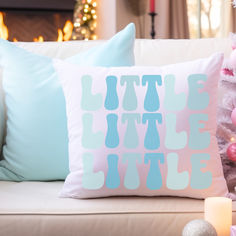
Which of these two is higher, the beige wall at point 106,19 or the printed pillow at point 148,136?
the beige wall at point 106,19

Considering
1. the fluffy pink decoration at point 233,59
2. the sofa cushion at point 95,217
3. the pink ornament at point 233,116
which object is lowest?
the sofa cushion at point 95,217

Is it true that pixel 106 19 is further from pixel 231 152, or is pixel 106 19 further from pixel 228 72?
pixel 231 152

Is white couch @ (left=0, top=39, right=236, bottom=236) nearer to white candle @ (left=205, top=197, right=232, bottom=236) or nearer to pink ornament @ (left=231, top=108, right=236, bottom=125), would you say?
white candle @ (left=205, top=197, right=232, bottom=236)

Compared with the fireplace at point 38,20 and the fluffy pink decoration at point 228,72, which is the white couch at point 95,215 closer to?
the fluffy pink decoration at point 228,72

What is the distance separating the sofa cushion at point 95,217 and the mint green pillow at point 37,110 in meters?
0.25

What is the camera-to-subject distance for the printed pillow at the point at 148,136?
1436 millimetres

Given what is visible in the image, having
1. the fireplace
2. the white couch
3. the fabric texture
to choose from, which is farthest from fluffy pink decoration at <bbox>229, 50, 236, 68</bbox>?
the fireplace

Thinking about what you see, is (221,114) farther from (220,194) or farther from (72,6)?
(72,6)

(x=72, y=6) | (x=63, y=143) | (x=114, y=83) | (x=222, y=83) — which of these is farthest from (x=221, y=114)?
(x=72, y=6)

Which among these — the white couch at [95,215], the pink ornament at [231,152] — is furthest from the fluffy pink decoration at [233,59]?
the white couch at [95,215]

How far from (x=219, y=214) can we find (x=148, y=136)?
28 centimetres

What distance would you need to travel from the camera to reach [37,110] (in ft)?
5.50

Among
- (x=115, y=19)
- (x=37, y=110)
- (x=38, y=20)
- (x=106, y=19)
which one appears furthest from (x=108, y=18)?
(x=37, y=110)

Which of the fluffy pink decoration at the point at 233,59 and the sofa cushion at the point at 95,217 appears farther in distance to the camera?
the fluffy pink decoration at the point at 233,59
